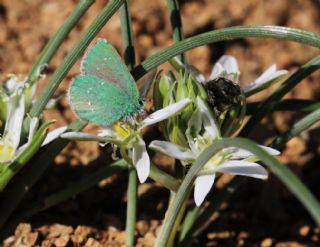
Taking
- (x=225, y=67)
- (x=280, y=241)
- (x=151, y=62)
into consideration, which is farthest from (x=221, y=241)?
(x=151, y=62)

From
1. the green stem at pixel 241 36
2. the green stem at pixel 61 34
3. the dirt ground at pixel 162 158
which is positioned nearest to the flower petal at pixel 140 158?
the green stem at pixel 241 36

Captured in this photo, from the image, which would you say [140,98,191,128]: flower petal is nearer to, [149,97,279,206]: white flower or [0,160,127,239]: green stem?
[149,97,279,206]: white flower

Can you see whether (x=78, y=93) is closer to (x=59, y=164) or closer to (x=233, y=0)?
(x=59, y=164)

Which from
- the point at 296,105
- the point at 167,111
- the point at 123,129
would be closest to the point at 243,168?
the point at 167,111

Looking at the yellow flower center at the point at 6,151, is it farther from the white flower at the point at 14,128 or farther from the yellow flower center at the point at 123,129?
the yellow flower center at the point at 123,129

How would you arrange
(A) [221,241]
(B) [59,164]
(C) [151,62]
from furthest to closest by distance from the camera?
1. (B) [59,164]
2. (A) [221,241]
3. (C) [151,62]

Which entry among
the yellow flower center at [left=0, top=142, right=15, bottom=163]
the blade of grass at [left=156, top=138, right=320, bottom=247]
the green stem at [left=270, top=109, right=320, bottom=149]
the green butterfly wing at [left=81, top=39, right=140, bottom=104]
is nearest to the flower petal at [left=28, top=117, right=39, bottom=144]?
the yellow flower center at [left=0, top=142, right=15, bottom=163]
